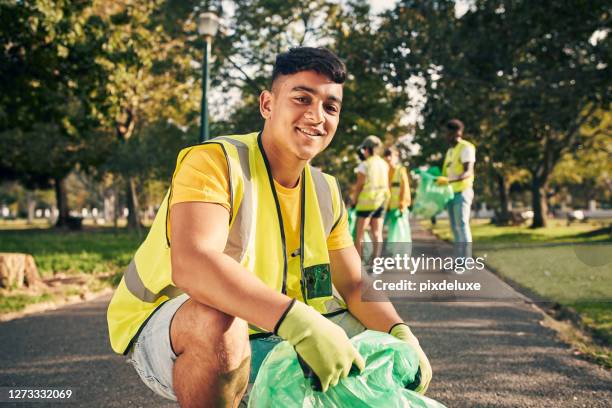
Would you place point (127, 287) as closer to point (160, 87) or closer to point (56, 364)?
point (56, 364)

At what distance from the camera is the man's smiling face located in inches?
80.7

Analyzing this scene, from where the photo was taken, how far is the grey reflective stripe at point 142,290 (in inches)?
80.3

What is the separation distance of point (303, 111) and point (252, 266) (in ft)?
1.95

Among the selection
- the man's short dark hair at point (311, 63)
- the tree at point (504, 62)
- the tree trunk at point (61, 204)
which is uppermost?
the tree at point (504, 62)

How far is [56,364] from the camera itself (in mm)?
4258

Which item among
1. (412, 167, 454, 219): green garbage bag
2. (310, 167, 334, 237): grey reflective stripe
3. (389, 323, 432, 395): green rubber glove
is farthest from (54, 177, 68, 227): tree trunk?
(389, 323, 432, 395): green rubber glove

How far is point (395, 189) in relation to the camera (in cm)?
1001

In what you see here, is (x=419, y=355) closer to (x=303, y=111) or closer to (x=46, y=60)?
(x=303, y=111)

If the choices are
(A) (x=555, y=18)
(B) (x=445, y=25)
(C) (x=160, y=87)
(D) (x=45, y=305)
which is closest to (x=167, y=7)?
(C) (x=160, y=87)

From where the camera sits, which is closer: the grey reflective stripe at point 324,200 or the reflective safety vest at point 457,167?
the grey reflective stripe at point 324,200

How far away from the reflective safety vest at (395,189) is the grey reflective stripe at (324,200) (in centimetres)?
751

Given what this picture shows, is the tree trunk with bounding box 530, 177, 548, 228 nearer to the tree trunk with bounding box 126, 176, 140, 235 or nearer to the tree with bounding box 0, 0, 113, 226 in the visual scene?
the tree trunk with bounding box 126, 176, 140, 235

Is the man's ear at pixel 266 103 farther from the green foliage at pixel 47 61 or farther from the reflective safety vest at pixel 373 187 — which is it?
the green foliage at pixel 47 61

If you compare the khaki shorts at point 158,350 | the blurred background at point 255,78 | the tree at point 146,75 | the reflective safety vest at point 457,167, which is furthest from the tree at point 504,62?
the khaki shorts at point 158,350
